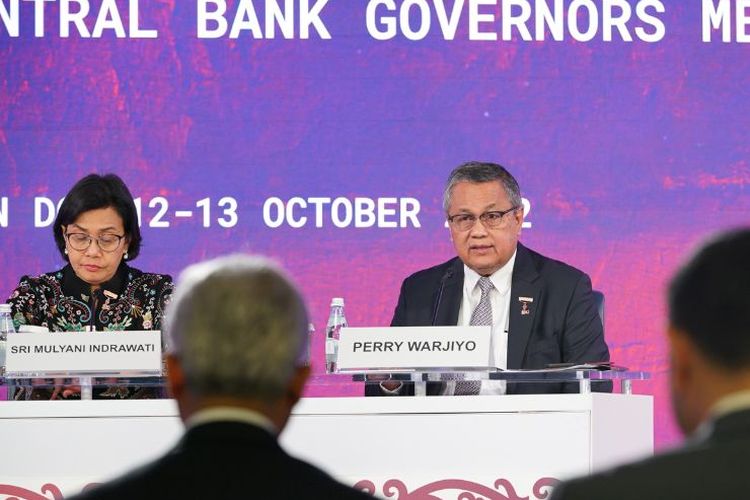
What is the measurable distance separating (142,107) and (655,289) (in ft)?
6.87

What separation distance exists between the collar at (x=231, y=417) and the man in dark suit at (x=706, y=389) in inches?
11.4

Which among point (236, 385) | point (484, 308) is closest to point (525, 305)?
point (484, 308)

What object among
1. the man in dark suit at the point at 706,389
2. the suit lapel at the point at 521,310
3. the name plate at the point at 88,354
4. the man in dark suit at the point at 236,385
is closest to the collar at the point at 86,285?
the name plate at the point at 88,354

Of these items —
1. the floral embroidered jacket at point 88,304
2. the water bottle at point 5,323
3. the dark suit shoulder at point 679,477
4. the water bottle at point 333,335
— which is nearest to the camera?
the dark suit shoulder at point 679,477

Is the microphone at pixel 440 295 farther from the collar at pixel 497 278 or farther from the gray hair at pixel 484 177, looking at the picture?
the gray hair at pixel 484 177

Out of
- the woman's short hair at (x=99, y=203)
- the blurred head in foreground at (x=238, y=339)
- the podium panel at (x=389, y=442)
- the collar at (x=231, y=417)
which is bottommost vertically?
the podium panel at (x=389, y=442)

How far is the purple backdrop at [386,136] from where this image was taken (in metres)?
5.34

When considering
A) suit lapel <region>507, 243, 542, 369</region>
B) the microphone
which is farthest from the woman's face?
suit lapel <region>507, 243, 542, 369</region>

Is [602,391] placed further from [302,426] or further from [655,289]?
[655,289]

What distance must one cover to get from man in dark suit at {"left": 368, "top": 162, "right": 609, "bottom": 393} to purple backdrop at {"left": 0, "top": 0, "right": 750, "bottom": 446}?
1.04 meters

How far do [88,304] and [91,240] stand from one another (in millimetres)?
202

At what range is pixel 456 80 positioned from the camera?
17.6ft

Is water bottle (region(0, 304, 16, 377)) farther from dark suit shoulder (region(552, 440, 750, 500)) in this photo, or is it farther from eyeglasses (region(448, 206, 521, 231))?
dark suit shoulder (region(552, 440, 750, 500))

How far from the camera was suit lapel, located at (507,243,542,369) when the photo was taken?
161 inches
